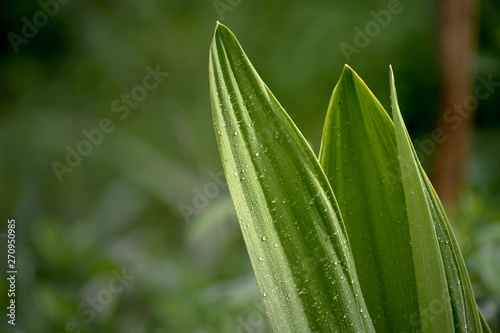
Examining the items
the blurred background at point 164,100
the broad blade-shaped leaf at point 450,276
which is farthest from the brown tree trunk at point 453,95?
the broad blade-shaped leaf at point 450,276

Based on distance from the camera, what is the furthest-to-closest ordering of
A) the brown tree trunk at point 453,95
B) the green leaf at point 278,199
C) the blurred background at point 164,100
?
the blurred background at point 164,100 < the brown tree trunk at point 453,95 < the green leaf at point 278,199

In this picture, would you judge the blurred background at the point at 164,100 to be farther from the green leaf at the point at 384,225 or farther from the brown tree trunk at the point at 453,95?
the green leaf at the point at 384,225

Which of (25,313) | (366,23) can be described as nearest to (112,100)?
(366,23)

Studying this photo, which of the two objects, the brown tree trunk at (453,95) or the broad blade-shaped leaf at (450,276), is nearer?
the broad blade-shaped leaf at (450,276)

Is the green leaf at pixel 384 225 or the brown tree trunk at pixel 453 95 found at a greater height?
the brown tree trunk at pixel 453 95

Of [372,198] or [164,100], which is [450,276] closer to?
[372,198]

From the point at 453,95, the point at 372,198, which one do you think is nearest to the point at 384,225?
the point at 372,198
